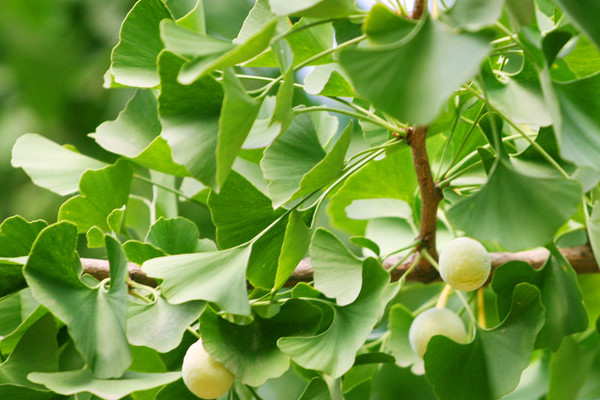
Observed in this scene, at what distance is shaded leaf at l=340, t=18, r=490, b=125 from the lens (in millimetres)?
286

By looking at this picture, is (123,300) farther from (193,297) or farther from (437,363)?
(437,363)

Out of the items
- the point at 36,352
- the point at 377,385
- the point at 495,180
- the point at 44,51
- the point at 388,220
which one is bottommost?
the point at 377,385

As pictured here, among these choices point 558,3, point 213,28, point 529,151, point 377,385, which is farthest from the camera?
point 213,28

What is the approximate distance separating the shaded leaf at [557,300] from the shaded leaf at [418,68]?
222 millimetres

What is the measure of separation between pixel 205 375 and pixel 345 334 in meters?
0.09

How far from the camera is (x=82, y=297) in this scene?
0.43 m

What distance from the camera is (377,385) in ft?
3.76

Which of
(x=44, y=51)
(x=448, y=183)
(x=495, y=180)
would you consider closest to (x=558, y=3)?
(x=495, y=180)

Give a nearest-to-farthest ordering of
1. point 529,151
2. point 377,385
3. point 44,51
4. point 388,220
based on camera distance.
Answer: point 529,151 → point 388,220 → point 377,385 → point 44,51

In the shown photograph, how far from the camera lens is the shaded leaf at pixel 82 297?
0.41 metres

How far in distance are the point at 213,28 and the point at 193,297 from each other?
4.45 ft

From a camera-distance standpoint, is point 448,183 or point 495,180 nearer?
point 495,180

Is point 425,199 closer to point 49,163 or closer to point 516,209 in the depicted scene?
point 516,209

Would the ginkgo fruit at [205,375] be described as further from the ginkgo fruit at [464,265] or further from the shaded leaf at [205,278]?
the ginkgo fruit at [464,265]
